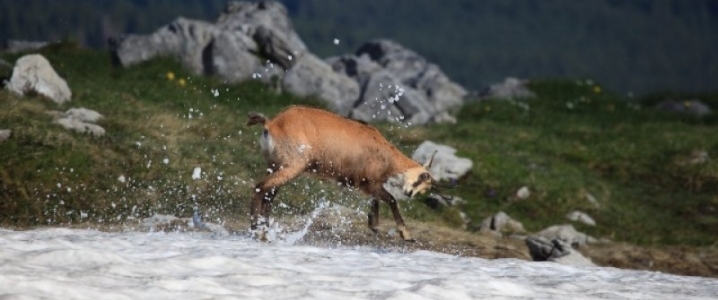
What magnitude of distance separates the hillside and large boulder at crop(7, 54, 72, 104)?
443mm

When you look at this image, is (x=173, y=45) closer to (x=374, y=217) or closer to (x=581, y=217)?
(x=581, y=217)

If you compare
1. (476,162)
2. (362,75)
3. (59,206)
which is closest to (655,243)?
(476,162)

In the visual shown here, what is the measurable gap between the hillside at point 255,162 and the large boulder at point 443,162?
27 centimetres

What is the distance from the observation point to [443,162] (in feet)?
82.6

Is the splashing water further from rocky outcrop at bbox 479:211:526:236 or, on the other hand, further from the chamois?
rocky outcrop at bbox 479:211:526:236

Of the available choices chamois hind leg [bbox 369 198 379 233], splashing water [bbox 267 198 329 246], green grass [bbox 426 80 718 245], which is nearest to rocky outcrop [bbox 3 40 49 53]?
green grass [bbox 426 80 718 245]

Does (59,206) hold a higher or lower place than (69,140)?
lower

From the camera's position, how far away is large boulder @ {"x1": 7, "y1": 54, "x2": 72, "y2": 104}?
23.9m

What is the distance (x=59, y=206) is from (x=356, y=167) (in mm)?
4885

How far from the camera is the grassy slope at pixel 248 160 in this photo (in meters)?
18.9

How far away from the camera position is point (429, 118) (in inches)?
1284

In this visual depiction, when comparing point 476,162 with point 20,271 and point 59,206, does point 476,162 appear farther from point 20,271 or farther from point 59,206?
point 20,271

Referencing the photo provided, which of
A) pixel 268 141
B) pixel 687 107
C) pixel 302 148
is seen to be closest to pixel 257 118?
pixel 268 141

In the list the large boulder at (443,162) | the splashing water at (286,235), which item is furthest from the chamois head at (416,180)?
the large boulder at (443,162)
